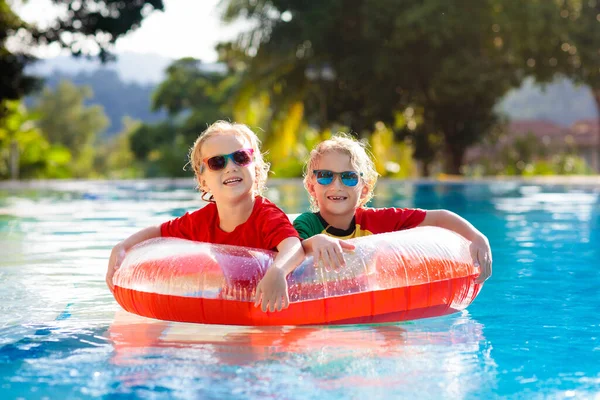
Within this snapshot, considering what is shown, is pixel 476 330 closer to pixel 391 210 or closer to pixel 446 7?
pixel 391 210

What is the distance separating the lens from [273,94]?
19.5 metres

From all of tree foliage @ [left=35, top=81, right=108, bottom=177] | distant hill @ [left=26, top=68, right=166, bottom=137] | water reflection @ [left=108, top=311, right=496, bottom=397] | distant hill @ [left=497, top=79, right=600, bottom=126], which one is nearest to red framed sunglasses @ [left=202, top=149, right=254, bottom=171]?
water reflection @ [left=108, top=311, right=496, bottom=397]

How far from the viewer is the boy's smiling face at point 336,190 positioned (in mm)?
3986

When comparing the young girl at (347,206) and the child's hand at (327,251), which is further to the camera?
the young girl at (347,206)

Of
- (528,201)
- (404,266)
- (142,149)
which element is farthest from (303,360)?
(142,149)

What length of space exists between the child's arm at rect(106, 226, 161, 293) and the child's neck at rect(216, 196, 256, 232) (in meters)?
0.44

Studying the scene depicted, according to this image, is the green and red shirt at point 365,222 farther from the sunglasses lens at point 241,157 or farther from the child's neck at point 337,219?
the sunglasses lens at point 241,157

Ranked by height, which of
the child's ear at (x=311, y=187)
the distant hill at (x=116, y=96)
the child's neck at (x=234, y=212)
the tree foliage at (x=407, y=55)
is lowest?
the child's neck at (x=234, y=212)

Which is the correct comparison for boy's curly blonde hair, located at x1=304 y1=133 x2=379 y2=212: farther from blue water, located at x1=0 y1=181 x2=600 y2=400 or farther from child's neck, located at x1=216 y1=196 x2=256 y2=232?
blue water, located at x1=0 y1=181 x2=600 y2=400

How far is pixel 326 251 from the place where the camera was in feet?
Result: 11.1

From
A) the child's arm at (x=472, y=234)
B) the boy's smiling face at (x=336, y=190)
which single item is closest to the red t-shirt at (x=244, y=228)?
the boy's smiling face at (x=336, y=190)

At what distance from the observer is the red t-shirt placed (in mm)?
3598

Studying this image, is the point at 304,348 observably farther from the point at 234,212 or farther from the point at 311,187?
the point at 311,187

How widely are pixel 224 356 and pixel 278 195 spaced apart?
38.6ft
